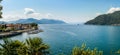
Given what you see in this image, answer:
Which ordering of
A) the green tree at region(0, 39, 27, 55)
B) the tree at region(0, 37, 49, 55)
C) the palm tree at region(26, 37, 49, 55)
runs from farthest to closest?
1. the green tree at region(0, 39, 27, 55)
2. the palm tree at region(26, 37, 49, 55)
3. the tree at region(0, 37, 49, 55)

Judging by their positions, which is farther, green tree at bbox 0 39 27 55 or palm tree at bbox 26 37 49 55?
green tree at bbox 0 39 27 55

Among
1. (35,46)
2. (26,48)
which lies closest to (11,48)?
(26,48)

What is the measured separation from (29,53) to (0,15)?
2185cm

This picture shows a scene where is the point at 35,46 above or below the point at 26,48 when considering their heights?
above

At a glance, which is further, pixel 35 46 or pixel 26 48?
pixel 35 46

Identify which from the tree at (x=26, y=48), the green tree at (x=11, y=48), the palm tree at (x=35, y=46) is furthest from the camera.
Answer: the green tree at (x=11, y=48)

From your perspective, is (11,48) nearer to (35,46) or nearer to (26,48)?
(26,48)

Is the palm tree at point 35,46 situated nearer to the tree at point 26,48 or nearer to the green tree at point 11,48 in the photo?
the tree at point 26,48

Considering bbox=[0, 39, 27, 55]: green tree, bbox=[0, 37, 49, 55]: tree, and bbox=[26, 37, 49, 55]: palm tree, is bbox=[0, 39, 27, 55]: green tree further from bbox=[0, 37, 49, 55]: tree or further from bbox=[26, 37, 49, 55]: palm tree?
bbox=[26, 37, 49, 55]: palm tree

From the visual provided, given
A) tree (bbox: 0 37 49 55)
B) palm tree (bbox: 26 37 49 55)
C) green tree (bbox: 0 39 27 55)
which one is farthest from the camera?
green tree (bbox: 0 39 27 55)

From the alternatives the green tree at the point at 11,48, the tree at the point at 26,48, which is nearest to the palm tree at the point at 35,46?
the tree at the point at 26,48

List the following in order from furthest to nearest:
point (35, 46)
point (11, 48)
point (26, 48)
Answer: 1. point (11, 48)
2. point (35, 46)
3. point (26, 48)

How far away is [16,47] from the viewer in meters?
45.7

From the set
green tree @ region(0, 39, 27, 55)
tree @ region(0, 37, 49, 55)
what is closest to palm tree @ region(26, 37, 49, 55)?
tree @ region(0, 37, 49, 55)
